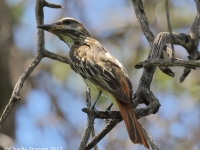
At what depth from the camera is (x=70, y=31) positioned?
229 inches

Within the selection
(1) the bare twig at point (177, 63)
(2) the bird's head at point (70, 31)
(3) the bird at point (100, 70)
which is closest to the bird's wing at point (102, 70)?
(3) the bird at point (100, 70)

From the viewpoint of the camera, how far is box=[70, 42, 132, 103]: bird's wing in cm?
454

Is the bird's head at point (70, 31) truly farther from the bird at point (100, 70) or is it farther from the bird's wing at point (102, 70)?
the bird's wing at point (102, 70)

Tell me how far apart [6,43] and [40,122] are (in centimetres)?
144

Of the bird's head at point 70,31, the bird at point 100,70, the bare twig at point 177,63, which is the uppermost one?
the bare twig at point 177,63

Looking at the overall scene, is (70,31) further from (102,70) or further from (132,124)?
(132,124)

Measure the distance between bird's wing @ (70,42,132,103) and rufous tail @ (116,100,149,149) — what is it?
0.08 metres

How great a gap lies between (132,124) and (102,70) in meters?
1.00

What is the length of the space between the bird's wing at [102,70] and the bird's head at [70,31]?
12.3 inches

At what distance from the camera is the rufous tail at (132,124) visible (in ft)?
12.7

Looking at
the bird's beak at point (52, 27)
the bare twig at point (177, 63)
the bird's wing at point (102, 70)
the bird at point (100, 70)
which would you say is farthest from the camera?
the bird's beak at point (52, 27)

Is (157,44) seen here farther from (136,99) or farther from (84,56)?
(84,56)

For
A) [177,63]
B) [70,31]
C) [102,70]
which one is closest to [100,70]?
[102,70]

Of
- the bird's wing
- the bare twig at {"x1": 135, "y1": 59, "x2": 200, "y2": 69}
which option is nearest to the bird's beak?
the bird's wing
